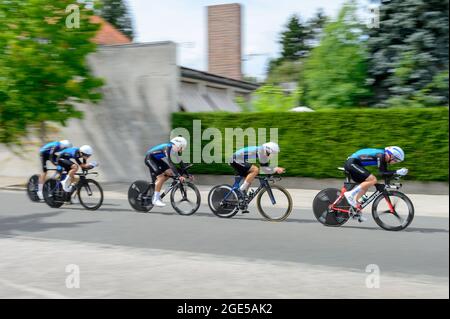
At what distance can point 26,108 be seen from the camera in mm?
17484

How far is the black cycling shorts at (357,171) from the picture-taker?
10062 mm

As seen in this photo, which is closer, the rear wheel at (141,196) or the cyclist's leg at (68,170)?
the rear wheel at (141,196)

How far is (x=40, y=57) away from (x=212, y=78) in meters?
10.3

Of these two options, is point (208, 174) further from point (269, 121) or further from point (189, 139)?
point (269, 121)

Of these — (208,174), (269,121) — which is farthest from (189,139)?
(269,121)

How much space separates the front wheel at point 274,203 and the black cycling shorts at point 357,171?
137 cm

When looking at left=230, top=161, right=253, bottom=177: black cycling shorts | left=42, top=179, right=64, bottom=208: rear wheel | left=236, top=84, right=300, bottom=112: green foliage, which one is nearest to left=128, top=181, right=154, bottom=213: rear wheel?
left=42, top=179, right=64, bottom=208: rear wheel

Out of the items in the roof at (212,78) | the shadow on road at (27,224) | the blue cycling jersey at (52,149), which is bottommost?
the shadow on road at (27,224)

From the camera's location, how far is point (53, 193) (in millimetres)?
13523

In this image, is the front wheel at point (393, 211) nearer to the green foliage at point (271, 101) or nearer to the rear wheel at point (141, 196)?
the rear wheel at point (141, 196)

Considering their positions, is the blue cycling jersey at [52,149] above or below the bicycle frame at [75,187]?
above

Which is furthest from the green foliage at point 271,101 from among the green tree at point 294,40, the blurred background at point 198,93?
the green tree at point 294,40

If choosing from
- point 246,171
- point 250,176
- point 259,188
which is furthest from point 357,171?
point 246,171

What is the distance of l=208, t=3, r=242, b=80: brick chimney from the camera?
30.5 metres
